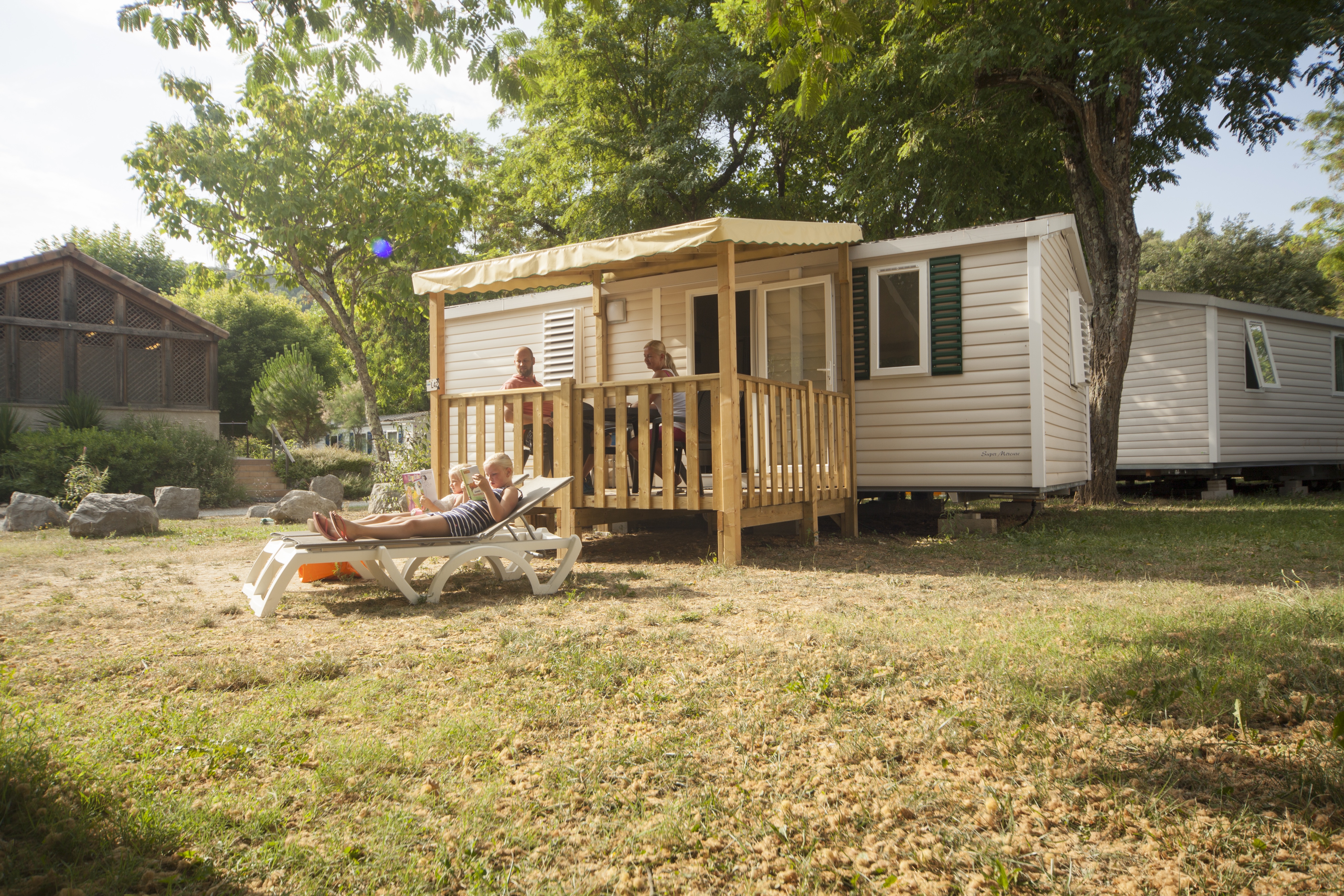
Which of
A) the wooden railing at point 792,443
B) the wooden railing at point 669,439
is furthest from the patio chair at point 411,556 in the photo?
the wooden railing at point 792,443

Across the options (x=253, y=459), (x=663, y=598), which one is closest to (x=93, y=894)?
(x=663, y=598)

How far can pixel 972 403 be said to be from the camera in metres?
8.41

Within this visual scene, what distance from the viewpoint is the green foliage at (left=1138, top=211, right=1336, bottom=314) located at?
92.8ft

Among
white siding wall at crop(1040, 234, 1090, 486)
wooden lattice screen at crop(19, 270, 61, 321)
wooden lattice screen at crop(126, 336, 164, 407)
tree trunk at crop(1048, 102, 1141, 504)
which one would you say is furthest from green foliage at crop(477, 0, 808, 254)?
wooden lattice screen at crop(19, 270, 61, 321)

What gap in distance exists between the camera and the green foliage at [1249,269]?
28.3 m

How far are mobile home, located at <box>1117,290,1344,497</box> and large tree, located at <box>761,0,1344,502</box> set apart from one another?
2.86 meters

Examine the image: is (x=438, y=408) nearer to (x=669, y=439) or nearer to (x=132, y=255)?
(x=669, y=439)

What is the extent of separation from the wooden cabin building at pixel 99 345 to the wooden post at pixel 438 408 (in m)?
14.1

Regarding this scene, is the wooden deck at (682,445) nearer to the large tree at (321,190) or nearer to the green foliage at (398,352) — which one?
the large tree at (321,190)

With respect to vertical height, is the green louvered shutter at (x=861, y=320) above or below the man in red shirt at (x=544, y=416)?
above

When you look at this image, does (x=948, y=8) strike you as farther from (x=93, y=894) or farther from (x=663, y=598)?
(x=93, y=894)

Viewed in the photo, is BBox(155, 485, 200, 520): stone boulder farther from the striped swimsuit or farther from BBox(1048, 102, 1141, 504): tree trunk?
BBox(1048, 102, 1141, 504): tree trunk

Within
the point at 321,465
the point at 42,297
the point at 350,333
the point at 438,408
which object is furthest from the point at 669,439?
the point at 42,297

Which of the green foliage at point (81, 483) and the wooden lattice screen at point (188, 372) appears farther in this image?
the wooden lattice screen at point (188, 372)
